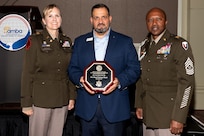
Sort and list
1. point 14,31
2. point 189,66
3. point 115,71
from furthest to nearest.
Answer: point 14,31 → point 115,71 → point 189,66

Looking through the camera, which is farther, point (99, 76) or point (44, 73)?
point (44, 73)

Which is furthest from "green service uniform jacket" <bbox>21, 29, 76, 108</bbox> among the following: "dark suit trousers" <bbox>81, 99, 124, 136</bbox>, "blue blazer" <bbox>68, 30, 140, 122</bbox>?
"dark suit trousers" <bbox>81, 99, 124, 136</bbox>

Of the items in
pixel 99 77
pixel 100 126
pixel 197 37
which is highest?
pixel 197 37

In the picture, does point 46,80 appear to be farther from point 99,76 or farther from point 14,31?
point 14,31

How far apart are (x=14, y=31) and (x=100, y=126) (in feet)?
4.17

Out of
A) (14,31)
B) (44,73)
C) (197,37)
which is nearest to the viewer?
(44,73)

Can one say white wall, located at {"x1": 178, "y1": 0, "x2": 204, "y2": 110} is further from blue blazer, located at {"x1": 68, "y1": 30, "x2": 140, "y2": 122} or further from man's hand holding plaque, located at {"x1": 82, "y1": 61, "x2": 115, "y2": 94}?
man's hand holding plaque, located at {"x1": 82, "y1": 61, "x2": 115, "y2": 94}

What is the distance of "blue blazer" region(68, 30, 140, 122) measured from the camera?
200 centimetres

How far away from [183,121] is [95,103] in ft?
1.86

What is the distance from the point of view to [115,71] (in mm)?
2023

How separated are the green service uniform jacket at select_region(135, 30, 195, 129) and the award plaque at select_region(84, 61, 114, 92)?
29 cm

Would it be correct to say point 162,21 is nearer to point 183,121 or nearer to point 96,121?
point 183,121

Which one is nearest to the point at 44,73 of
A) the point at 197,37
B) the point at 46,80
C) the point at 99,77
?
the point at 46,80

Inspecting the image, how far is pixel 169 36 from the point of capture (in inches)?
80.0
